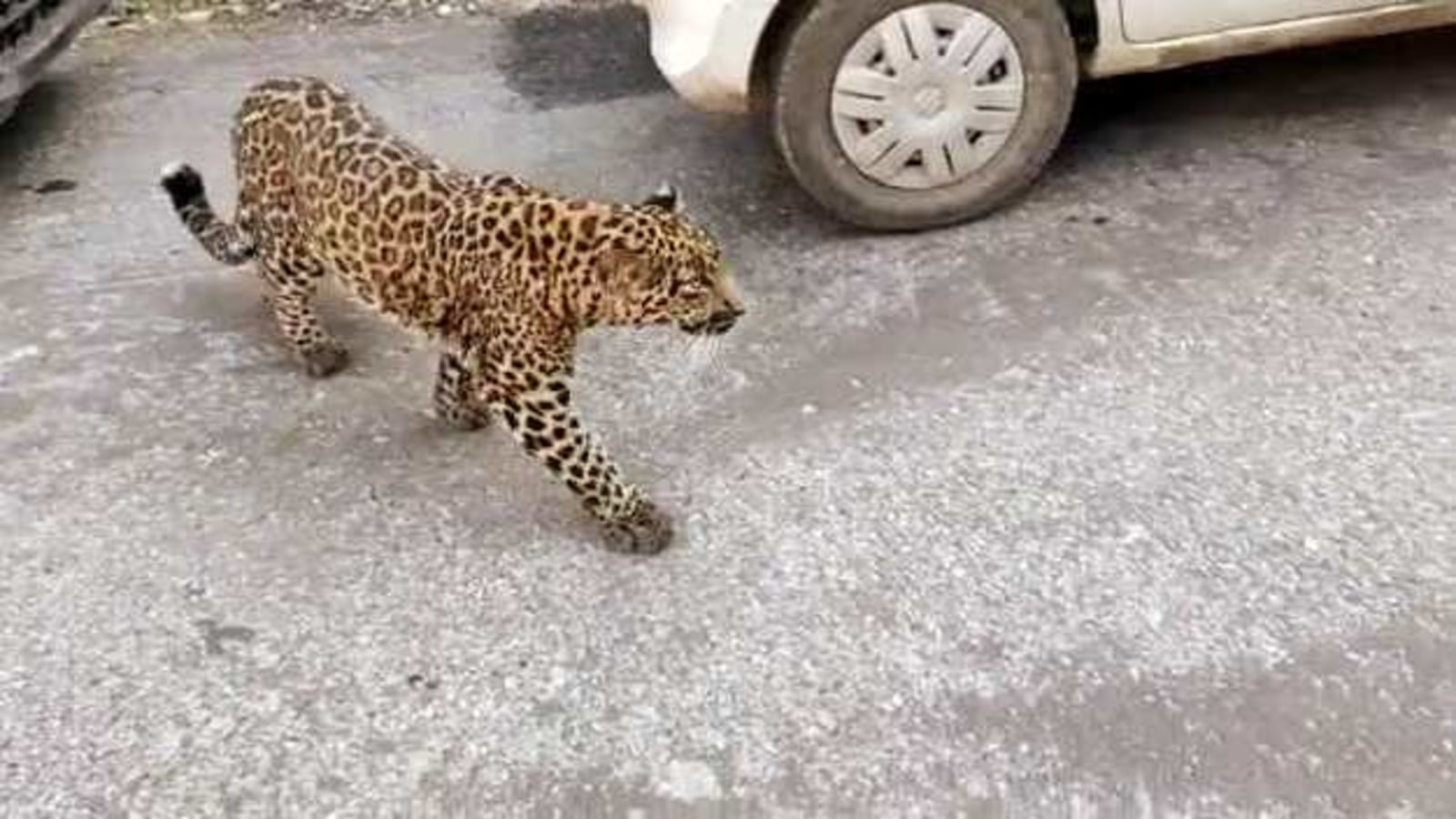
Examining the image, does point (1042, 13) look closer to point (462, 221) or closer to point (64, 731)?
point (462, 221)

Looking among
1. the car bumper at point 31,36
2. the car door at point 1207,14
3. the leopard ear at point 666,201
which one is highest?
the car bumper at point 31,36

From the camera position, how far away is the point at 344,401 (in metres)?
4.39

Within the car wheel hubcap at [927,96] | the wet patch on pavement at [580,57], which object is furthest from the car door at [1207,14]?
the wet patch on pavement at [580,57]

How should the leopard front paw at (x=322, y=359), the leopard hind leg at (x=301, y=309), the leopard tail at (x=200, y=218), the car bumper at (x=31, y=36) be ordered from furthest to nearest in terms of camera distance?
the car bumper at (x=31, y=36)
the leopard tail at (x=200, y=218)
the leopard front paw at (x=322, y=359)
the leopard hind leg at (x=301, y=309)

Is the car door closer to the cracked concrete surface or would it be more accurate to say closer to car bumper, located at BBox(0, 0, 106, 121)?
the cracked concrete surface

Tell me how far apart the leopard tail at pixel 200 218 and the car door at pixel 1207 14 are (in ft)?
7.87

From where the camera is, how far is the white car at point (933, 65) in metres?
4.60

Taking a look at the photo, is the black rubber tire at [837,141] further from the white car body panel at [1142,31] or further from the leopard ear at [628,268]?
the leopard ear at [628,268]

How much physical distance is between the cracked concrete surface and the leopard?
18 cm

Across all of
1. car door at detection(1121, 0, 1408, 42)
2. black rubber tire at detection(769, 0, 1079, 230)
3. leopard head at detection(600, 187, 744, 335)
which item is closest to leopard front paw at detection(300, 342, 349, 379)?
leopard head at detection(600, 187, 744, 335)

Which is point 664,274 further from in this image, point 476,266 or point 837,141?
point 837,141

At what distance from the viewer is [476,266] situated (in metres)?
3.75

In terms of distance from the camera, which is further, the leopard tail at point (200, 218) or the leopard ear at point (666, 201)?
the leopard tail at point (200, 218)

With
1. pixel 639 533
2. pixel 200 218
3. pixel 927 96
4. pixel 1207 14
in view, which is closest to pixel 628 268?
pixel 639 533
